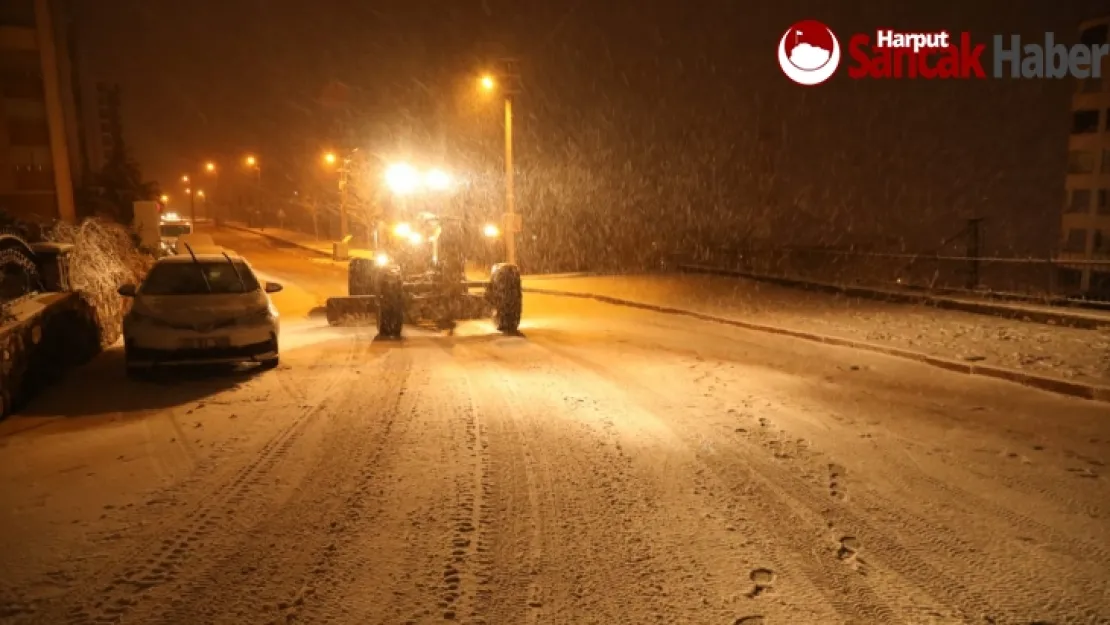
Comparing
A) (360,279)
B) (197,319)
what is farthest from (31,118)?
(197,319)

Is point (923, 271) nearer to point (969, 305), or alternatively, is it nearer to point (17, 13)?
point (969, 305)

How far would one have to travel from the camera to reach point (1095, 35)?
33062 millimetres

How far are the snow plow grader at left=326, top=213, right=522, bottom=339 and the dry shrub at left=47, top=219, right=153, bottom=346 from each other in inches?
153

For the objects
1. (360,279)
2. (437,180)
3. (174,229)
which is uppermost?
(174,229)

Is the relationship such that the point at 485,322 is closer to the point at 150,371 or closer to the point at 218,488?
the point at 150,371

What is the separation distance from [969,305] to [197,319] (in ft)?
45.4

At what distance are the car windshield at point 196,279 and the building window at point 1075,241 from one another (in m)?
31.7

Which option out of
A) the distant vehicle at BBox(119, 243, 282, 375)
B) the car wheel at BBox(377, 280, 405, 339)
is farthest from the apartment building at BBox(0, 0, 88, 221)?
the distant vehicle at BBox(119, 243, 282, 375)

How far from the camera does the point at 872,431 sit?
764 cm

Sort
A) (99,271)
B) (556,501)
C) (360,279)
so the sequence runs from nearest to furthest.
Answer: (556,501)
(99,271)
(360,279)

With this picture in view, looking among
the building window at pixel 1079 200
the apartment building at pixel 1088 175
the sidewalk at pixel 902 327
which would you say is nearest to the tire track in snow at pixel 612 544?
the sidewalk at pixel 902 327

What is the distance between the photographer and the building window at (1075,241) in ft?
102

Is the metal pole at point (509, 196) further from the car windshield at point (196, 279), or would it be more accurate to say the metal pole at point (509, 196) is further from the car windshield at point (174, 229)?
the car windshield at point (174, 229)

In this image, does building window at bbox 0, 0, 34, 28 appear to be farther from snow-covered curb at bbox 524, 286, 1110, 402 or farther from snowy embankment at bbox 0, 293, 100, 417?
snow-covered curb at bbox 524, 286, 1110, 402
